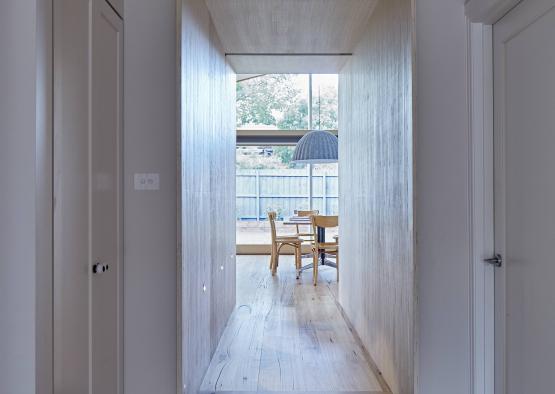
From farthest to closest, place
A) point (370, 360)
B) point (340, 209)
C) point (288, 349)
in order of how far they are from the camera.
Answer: point (340, 209)
point (288, 349)
point (370, 360)

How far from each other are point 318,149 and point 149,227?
393 cm

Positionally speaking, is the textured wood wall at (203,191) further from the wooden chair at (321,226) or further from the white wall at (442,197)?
the wooden chair at (321,226)

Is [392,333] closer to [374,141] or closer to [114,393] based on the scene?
[374,141]

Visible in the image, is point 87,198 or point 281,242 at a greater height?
point 87,198

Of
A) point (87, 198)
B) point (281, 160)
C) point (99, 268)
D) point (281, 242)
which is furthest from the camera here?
point (281, 160)

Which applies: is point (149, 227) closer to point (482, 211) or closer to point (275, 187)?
point (482, 211)

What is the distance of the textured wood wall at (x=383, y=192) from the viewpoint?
2072 millimetres

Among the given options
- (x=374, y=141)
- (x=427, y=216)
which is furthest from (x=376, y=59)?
(x=427, y=216)

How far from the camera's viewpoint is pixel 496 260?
1854 millimetres

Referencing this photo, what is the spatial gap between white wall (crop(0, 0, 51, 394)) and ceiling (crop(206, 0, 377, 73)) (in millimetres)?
1745

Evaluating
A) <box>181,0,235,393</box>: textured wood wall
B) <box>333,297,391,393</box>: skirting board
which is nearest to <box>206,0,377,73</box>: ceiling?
<box>181,0,235,393</box>: textured wood wall

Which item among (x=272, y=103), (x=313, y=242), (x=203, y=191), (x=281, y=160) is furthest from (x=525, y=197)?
(x=272, y=103)

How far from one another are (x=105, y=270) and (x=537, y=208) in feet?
5.74

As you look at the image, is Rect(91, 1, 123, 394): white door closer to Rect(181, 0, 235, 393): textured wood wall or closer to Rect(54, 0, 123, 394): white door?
Rect(54, 0, 123, 394): white door
